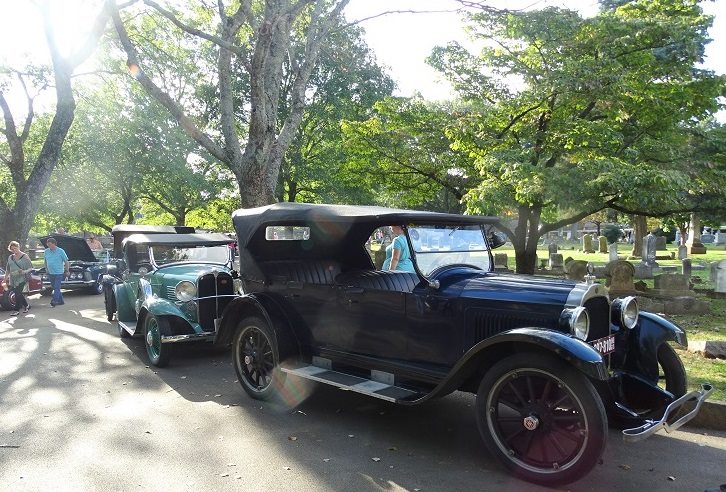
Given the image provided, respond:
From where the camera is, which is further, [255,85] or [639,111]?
[639,111]

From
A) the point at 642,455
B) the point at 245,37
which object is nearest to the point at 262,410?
the point at 642,455

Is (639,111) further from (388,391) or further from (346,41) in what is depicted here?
(346,41)

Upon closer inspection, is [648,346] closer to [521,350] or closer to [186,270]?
[521,350]

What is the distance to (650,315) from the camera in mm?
4766

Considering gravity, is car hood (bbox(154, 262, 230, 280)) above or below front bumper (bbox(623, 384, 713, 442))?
above

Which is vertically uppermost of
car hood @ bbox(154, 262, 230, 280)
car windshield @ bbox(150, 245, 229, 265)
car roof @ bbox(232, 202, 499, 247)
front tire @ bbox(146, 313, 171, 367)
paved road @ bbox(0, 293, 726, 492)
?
car roof @ bbox(232, 202, 499, 247)

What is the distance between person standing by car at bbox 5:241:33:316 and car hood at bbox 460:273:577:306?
39.6ft

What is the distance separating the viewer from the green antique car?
23.5 feet

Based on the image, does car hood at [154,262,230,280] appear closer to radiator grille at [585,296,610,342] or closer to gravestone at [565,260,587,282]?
radiator grille at [585,296,610,342]

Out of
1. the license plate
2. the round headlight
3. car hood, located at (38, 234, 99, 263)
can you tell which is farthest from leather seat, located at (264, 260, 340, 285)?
car hood, located at (38, 234, 99, 263)

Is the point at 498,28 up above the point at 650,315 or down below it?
above

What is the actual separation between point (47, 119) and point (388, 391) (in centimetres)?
2946

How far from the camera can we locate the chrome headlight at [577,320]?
12.5ft

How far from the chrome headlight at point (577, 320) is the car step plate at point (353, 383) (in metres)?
1.37
